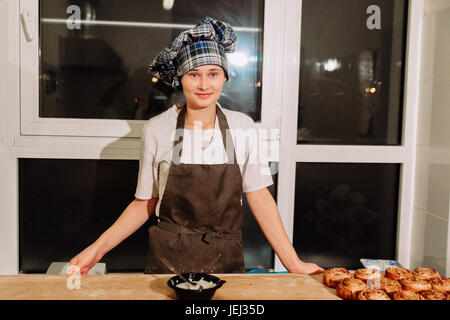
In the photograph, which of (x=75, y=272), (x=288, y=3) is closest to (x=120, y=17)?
(x=288, y=3)

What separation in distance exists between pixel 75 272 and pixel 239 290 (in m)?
0.46

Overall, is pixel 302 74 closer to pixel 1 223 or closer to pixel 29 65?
pixel 29 65

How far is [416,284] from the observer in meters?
1.12

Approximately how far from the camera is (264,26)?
168 centimetres

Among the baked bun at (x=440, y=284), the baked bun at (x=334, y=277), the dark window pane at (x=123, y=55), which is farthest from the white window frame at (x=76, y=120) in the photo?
the baked bun at (x=440, y=284)

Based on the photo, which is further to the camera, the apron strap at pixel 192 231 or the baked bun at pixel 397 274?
the apron strap at pixel 192 231

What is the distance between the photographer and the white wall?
1677 mm

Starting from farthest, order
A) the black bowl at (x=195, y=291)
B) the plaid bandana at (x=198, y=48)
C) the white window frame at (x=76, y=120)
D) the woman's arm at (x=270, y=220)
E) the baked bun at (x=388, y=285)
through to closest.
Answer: the white window frame at (x=76, y=120), the woman's arm at (x=270, y=220), the plaid bandana at (x=198, y=48), the baked bun at (x=388, y=285), the black bowl at (x=195, y=291)

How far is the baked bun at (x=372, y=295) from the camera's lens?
3.44 feet

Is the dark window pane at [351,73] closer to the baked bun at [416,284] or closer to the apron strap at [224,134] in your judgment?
the apron strap at [224,134]

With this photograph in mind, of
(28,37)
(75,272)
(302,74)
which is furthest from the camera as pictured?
(302,74)

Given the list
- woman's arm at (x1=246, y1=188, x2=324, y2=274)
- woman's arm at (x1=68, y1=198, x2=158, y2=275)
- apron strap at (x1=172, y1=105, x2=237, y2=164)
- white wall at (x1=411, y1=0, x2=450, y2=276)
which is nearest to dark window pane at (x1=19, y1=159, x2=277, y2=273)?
woman's arm at (x1=68, y1=198, x2=158, y2=275)

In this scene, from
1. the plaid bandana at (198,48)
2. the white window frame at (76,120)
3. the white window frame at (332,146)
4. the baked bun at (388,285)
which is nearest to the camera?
the baked bun at (388,285)

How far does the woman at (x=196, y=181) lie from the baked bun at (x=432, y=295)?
1.07ft
